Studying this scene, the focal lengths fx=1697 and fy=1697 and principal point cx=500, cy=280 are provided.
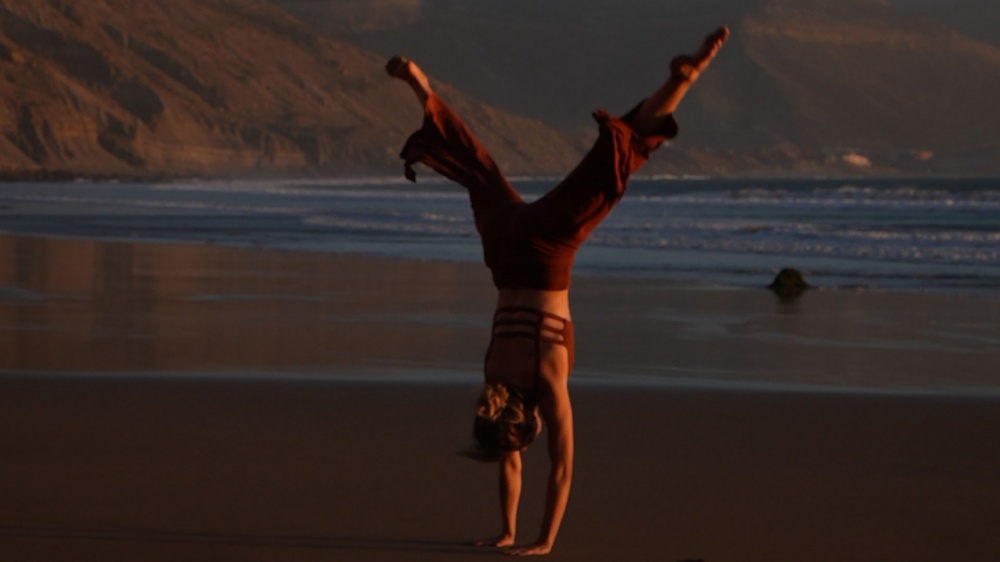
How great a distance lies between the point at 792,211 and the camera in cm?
4659

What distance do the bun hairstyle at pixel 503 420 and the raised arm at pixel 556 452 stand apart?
0.06m

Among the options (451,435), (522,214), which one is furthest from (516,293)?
(451,435)

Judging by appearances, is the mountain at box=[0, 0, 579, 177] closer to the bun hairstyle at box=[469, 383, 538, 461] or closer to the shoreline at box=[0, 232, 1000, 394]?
the shoreline at box=[0, 232, 1000, 394]

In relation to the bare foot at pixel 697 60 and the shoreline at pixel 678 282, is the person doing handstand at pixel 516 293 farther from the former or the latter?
the shoreline at pixel 678 282

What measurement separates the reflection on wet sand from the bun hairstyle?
514cm

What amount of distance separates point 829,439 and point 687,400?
1.31 m

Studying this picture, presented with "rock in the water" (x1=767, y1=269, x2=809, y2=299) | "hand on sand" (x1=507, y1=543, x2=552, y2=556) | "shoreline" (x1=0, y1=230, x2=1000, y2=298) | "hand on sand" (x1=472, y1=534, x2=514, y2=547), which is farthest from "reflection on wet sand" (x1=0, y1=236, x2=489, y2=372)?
"hand on sand" (x1=507, y1=543, x2=552, y2=556)

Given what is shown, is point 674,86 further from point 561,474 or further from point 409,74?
point 561,474

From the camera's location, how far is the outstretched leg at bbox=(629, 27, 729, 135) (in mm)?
5012

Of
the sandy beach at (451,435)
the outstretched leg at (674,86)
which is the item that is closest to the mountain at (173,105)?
the sandy beach at (451,435)

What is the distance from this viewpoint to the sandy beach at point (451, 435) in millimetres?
6102

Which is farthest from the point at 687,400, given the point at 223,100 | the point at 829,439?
the point at 223,100

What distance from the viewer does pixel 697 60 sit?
16.5ft

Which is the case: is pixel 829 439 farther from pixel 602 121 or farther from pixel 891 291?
pixel 891 291
